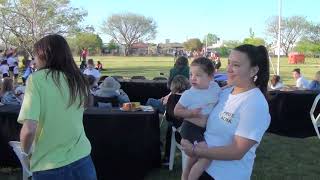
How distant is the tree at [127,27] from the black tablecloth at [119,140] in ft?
319

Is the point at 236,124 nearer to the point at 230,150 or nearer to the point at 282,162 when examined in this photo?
the point at 230,150

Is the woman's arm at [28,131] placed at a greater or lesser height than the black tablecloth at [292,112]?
greater

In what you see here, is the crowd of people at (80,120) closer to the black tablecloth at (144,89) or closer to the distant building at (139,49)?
the black tablecloth at (144,89)

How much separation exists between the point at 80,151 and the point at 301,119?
22.7 ft

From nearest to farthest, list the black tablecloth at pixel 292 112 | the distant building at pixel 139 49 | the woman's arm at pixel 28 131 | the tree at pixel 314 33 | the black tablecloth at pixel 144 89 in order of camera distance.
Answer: the woman's arm at pixel 28 131 < the black tablecloth at pixel 292 112 < the black tablecloth at pixel 144 89 < the tree at pixel 314 33 < the distant building at pixel 139 49

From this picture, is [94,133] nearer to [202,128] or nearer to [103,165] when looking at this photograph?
[103,165]

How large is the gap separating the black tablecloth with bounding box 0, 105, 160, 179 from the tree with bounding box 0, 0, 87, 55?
123 ft

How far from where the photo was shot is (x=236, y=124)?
2.18 meters

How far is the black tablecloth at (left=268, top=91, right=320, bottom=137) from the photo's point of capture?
342 inches

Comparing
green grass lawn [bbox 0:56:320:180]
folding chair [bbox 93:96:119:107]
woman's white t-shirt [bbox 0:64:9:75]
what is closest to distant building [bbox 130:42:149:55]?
woman's white t-shirt [bbox 0:64:9:75]

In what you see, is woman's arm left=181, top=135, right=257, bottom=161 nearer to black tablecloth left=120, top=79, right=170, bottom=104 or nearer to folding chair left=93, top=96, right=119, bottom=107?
folding chair left=93, top=96, right=119, bottom=107

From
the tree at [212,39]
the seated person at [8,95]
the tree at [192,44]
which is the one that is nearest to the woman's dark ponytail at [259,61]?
the seated person at [8,95]

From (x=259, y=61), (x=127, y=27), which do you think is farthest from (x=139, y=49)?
(x=259, y=61)

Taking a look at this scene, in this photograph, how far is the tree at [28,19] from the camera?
43.3m
